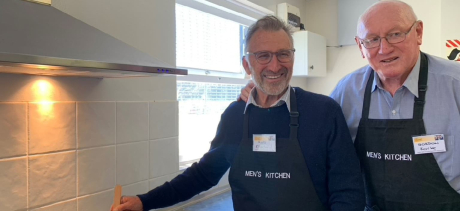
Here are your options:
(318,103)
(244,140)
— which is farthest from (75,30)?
(318,103)

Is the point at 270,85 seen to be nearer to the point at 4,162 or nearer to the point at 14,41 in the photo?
the point at 14,41

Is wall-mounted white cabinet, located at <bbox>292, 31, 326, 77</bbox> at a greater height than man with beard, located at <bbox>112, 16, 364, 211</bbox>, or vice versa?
wall-mounted white cabinet, located at <bbox>292, 31, 326, 77</bbox>

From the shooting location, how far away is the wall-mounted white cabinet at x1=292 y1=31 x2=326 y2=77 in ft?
9.46

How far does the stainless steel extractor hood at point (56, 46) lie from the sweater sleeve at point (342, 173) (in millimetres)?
535

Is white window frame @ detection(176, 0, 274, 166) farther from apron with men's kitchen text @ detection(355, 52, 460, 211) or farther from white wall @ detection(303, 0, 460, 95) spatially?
apron with men's kitchen text @ detection(355, 52, 460, 211)

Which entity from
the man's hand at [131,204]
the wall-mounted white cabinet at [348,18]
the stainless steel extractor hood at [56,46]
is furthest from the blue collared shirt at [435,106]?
the wall-mounted white cabinet at [348,18]

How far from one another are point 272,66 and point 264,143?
26 cm

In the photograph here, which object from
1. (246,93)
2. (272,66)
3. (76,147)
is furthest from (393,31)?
(76,147)

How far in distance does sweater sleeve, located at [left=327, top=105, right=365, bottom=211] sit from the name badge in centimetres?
18

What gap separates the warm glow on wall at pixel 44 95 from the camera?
120 cm

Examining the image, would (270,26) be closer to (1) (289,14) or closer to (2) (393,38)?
(2) (393,38)

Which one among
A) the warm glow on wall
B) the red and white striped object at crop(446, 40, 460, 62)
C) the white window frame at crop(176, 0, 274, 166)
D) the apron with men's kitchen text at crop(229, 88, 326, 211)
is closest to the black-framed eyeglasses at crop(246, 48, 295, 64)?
the apron with men's kitchen text at crop(229, 88, 326, 211)

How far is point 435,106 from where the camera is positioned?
3.50ft

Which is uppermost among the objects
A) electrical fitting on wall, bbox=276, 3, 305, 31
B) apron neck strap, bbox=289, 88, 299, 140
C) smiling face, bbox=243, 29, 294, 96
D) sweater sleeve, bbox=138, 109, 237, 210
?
electrical fitting on wall, bbox=276, 3, 305, 31
